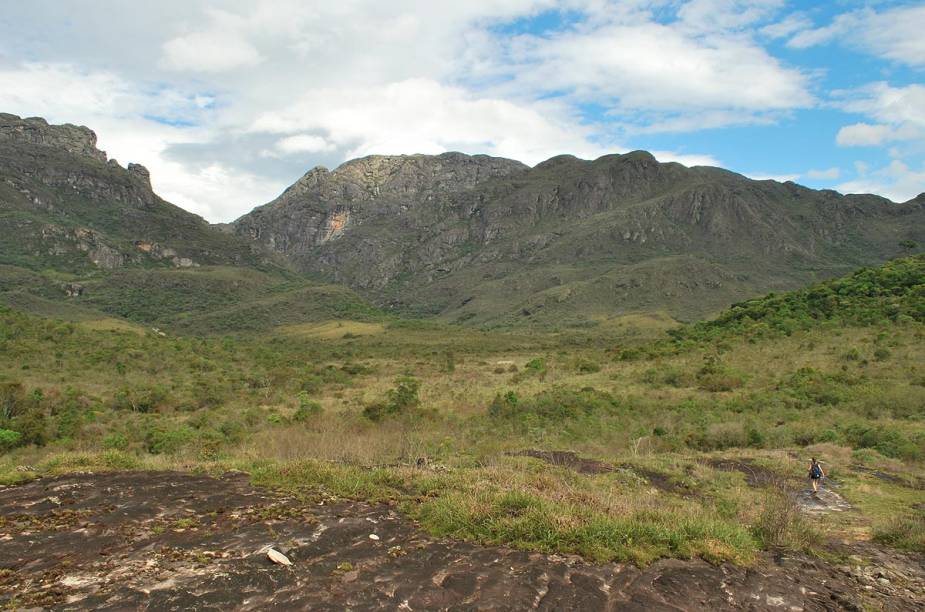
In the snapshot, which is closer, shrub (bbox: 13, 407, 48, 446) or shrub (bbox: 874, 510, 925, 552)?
shrub (bbox: 874, 510, 925, 552)

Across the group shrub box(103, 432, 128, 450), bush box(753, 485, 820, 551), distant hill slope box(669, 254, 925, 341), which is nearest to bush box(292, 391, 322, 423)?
shrub box(103, 432, 128, 450)

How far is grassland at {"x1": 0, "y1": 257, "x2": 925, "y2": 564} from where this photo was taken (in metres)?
9.14

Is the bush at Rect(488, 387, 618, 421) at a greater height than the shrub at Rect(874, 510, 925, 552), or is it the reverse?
the shrub at Rect(874, 510, 925, 552)

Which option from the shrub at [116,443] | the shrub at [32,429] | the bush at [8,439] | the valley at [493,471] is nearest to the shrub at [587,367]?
the valley at [493,471]

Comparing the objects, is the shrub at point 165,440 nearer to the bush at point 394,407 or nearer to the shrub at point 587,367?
the bush at point 394,407

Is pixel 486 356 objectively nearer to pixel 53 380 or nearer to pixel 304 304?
pixel 53 380

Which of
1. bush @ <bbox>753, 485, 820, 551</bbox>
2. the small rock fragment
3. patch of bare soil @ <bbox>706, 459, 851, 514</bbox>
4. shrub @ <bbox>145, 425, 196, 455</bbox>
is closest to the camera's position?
the small rock fragment

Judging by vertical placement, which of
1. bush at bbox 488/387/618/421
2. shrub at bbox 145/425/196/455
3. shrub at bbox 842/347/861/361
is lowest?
bush at bbox 488/387/618/421

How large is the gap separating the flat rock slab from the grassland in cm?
56

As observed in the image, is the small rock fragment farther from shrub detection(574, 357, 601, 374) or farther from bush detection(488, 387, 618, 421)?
shrub detection(574, 357, 601, 374)

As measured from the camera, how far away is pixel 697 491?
13406 millimetres

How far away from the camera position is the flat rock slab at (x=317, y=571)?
6242 millimetres

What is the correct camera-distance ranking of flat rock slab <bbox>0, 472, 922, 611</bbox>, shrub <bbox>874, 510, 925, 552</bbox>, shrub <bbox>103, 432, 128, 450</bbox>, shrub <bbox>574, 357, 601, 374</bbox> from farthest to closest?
shrub <bbox>574, 357, 601, 374</bbox>, shrub <bbox>103, 432, 128, 450</bbox>, shrub <bbox>874, 510, 925, 552</bbox>, flat rock slab <bbox>0, 472, 922, 611</bbox>

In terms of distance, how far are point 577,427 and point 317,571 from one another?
712 inches
